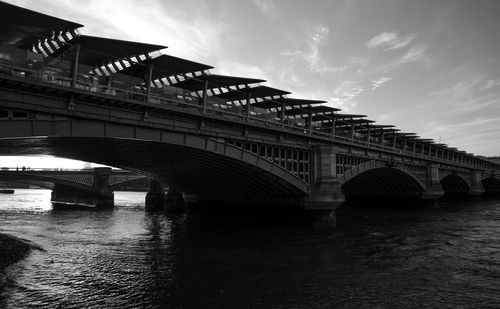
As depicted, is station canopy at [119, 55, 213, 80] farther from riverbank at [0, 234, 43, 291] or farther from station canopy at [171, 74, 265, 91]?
riverbank at [0, 234, 43, 291]

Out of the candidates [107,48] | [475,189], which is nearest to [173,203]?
[107,48]

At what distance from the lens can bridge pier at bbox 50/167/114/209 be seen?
2682 inches

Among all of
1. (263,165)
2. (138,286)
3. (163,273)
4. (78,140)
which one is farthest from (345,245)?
(78,140)

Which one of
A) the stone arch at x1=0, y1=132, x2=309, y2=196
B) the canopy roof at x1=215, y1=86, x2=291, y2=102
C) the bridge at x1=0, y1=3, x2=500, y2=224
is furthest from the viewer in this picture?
the canopy roof at x1=215, y1=86, x2=291, y2=102

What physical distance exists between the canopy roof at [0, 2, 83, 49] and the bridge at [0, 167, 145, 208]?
50918 mm

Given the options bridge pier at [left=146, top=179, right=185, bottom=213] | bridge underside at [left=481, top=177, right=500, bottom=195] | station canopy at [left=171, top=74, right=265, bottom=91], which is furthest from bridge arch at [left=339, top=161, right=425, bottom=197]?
bridge underside at [left=481, top=177, right=500, bottom=195]

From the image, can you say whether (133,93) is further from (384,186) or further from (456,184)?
(456,184)

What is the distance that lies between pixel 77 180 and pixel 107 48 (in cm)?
5970

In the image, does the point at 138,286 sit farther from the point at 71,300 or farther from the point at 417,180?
the point at 417,180

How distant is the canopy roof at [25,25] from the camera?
1716 cm

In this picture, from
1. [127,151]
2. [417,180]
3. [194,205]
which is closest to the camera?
[127,151]

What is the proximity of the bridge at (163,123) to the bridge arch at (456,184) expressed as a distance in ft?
134

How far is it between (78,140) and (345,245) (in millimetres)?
20302

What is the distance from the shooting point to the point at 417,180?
59219 millimetres
